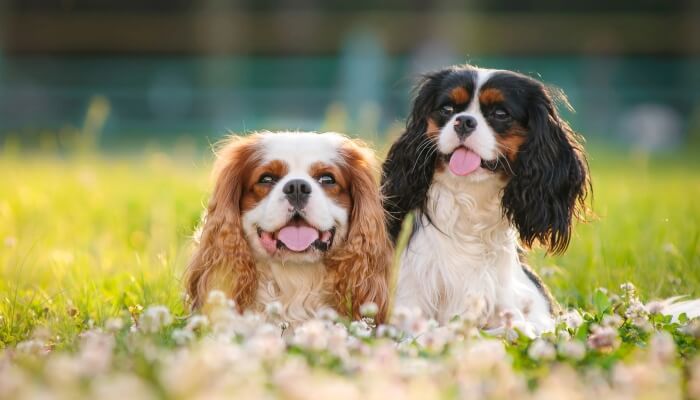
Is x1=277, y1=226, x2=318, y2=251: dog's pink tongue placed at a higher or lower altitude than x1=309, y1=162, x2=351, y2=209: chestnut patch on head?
lower

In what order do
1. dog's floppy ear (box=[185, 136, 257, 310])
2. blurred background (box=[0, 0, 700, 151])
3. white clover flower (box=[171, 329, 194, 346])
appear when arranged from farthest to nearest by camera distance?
1. blurred background (box=[0, 0, 700, 151])
2. dog's floppy ear (box=[185, 136, 257, 310])
3. white clover flower (box=[171, 329, 194, 346])

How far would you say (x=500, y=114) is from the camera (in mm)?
3451

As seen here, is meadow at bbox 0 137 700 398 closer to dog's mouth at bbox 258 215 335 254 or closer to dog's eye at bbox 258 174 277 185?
dog's mouth at bbox 258 215 335 254

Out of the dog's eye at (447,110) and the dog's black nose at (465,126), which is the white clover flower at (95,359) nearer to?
the dog's black nose at (465,126)

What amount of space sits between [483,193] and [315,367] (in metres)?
1.35

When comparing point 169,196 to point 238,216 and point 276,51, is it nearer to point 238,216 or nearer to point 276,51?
point 238,216

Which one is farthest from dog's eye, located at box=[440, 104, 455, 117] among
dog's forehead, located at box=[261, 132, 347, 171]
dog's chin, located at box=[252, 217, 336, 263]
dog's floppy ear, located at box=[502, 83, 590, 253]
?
dog's chin, located at box=[252, 217, 336, 263]

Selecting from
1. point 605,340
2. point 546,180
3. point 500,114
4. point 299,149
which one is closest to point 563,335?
point 605,340

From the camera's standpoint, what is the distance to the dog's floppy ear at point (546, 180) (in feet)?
11.4

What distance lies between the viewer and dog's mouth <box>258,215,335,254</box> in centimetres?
327

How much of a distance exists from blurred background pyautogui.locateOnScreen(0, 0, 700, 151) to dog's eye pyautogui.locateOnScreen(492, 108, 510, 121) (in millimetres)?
11428

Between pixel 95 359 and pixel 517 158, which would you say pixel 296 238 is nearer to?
pixel 517 158

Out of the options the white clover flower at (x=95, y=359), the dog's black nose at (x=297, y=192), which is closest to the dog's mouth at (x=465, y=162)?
the dog's black nose at (x=297, y=192)

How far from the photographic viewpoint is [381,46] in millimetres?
18906
